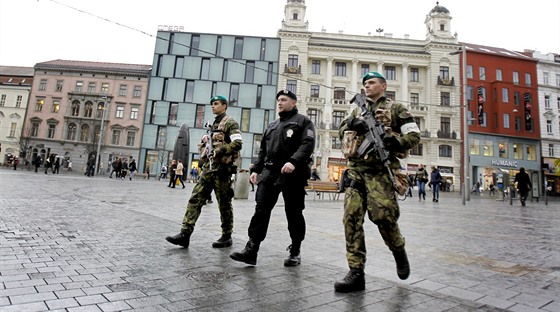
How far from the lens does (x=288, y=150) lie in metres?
3.60

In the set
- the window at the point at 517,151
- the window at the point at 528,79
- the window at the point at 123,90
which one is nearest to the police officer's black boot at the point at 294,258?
the window at the point at 517,151

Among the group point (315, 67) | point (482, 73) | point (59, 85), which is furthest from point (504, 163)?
point (59, 85)

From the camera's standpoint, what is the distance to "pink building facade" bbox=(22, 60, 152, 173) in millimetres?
47656

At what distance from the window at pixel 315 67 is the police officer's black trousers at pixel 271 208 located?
45.9 meters

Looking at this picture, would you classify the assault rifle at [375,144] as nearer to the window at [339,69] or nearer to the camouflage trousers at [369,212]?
the camouflage trousers at [369,212]

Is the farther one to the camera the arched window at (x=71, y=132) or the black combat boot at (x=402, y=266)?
the arched window at (x=71, y=132)

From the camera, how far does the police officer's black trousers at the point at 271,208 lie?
11.3 feet

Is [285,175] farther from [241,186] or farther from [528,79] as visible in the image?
[528,79]

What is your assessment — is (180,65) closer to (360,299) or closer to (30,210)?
(30,210)

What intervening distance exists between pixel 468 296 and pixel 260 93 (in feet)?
151

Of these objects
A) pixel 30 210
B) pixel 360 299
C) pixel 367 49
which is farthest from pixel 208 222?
pixel 367 49

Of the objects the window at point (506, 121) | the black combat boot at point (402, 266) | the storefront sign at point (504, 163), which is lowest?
the black combat boot at point (402, 266)

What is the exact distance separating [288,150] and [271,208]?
0.66 metres

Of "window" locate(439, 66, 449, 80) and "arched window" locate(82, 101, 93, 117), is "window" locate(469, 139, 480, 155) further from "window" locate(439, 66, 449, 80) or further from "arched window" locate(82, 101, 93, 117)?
"arched window" locate(82, 101, 93, 117)
